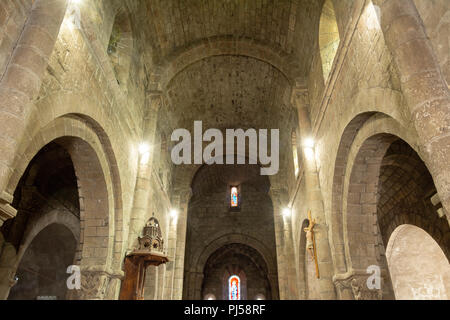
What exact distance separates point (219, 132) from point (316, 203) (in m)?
8.47

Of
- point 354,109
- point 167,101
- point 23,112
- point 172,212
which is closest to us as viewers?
point 23,112

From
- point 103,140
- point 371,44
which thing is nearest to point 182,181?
point 103,140

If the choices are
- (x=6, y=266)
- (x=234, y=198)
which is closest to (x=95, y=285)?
(x=6, y=266)

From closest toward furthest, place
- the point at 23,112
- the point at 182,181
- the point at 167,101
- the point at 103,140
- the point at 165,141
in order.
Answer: the point at 23,112, the point at 103,140, the point at 167,101, the point at 165,141, the point at 182,181

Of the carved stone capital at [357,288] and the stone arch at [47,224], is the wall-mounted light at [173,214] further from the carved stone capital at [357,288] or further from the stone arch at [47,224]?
the carved stone capital at [357,288]

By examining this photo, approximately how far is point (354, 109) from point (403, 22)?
2344 mm

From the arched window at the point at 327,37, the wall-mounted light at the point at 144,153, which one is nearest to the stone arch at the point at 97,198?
the wall-mounted light at the point at 144,153

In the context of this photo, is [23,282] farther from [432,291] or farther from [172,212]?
[432,291]

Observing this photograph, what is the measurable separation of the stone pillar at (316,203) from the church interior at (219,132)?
34 mm

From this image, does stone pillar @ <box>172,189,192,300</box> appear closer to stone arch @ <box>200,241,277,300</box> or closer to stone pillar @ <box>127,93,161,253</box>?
stone pillar @ <box>127,93,161,253</box>

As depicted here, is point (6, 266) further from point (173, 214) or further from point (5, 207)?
point (173, 214)

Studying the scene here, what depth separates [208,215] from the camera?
70.4 ft

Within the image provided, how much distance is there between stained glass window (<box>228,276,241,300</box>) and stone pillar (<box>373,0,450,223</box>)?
65.4 ft

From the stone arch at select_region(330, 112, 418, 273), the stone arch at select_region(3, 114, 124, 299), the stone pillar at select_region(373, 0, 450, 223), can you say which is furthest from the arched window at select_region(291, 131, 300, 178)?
the stone pillar at select_region(373, 0, 450, 223)
